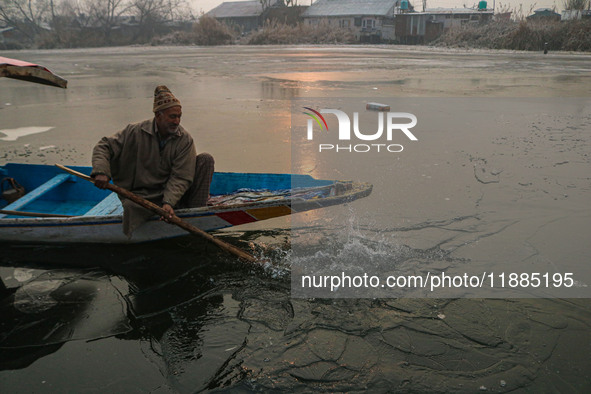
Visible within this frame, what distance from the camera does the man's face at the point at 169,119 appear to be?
3480 mm

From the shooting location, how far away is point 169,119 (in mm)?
3500

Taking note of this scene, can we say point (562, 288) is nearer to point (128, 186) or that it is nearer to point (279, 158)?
point (128, 186)

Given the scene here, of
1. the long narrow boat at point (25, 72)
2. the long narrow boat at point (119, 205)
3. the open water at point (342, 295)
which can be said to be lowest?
the open water at point (342, 295)

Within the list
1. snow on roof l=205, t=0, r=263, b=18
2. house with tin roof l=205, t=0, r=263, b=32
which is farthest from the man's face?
snow on roof l=205, t=0, r=263, b=18

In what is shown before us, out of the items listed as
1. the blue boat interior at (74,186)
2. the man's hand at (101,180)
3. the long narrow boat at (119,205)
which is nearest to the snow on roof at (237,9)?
the blue boat interior at (74,186)

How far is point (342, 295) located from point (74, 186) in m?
3.21

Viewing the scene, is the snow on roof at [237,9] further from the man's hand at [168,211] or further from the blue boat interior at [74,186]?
the man's hand at [168,211]

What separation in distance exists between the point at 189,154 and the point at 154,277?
42.0 inches

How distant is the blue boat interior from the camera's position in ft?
14.1

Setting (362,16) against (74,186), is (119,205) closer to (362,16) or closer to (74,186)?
(74,186)

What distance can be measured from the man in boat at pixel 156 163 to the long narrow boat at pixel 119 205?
0.18 metres

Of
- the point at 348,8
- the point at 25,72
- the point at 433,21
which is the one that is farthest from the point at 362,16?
the point at 25,72

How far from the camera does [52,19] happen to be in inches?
1781

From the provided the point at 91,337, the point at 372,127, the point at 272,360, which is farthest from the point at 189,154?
the point at 372,127
